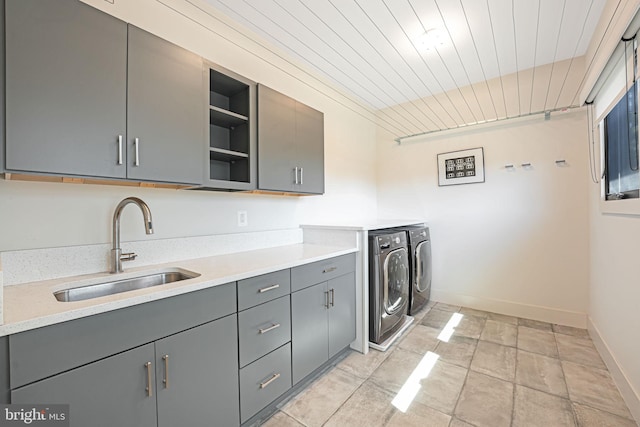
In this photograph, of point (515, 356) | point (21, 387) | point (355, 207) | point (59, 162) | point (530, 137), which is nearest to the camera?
point (21, 387)

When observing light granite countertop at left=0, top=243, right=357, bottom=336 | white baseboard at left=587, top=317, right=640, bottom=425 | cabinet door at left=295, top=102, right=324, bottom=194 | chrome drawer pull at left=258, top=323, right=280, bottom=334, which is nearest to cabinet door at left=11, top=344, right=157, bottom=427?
light granite countertop at left=0, top=243, right=357, bottom=336

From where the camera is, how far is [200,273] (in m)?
1.34

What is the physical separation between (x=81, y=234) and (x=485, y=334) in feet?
10.2

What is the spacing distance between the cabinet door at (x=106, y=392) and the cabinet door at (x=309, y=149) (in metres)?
1.49

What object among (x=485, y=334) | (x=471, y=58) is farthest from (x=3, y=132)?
(x=485, y=334)

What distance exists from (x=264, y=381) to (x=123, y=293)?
85 cm

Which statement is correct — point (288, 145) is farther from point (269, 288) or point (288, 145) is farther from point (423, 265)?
point (423, 265)

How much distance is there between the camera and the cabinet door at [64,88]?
97cm

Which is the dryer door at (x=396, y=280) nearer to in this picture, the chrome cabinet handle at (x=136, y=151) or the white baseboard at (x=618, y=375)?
the white baseboard at (x=618, y=375)

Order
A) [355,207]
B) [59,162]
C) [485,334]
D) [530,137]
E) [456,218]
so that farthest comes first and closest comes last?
[355,207]
[456,218]
[530,137]
[485,334]
[59,162]

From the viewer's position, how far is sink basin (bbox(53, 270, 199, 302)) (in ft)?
3.94

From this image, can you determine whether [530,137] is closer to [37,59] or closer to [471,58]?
[471,58]

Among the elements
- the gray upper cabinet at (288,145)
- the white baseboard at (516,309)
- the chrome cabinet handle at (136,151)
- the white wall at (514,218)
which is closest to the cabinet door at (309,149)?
the gray upper cabinet at (288,145)

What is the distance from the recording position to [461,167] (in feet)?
10.2
